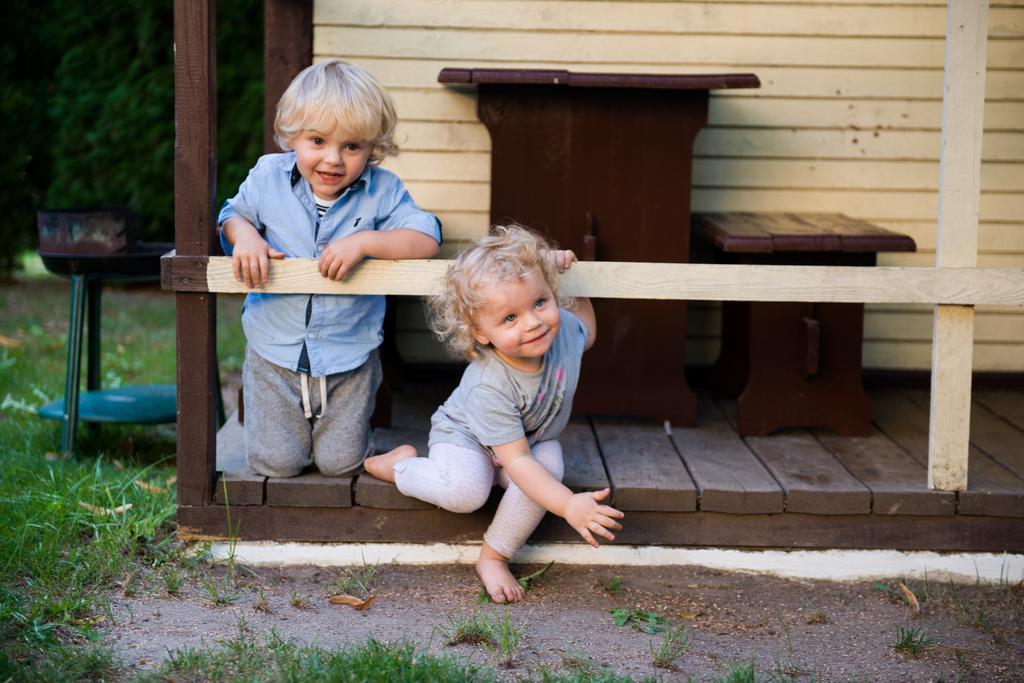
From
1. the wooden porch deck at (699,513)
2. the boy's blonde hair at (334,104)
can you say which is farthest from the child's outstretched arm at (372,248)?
the wooden porch deck at (699,513)

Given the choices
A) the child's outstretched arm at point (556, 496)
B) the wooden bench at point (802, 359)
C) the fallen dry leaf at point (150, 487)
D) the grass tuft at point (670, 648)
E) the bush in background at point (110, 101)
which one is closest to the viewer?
the grass tuft at point (670, 648)

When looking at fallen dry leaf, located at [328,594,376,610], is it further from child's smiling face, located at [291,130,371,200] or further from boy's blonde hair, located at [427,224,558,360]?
child's smiling face, located at [291,130,371,200]

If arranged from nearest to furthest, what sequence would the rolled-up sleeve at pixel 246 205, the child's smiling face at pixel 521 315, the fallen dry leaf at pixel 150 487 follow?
the child's smiling face at pixel 521 315 → the rolled-up sleeve at pixel 246 205 → the fallen dry leaf at pixel 150 487

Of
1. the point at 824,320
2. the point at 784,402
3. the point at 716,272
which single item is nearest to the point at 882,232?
the point at 824,320

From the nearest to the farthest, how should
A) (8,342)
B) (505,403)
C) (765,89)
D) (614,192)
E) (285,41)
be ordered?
(505,403) < (614,192) < (285,41) < (765,89) < (8,342)

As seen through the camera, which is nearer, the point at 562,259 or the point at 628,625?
the point at 628,625

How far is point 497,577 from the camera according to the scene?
3297mm

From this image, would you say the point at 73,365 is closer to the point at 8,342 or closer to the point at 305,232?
the point at 305,232

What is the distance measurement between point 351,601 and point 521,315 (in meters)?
0.94

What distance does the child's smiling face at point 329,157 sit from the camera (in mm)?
3318

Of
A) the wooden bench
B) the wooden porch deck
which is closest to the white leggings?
the wooden porch deck

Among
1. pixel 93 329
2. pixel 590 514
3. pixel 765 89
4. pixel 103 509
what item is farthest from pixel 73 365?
pixel 765 89

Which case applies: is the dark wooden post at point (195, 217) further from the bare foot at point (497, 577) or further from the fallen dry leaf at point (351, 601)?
the bare foot at point (497, 577)

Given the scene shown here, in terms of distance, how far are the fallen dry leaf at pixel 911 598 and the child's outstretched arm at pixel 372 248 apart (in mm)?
1733
